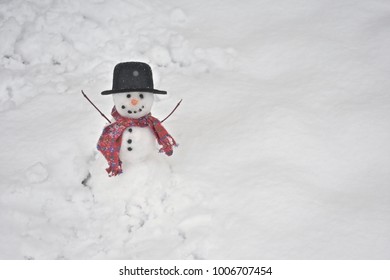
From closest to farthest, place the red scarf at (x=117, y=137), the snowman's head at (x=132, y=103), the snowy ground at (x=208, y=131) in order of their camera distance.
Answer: the snowy ground at (x=208, y=131) → the snowman's head at (x=132, y=103) → the red scarf at (x=117, y=137)

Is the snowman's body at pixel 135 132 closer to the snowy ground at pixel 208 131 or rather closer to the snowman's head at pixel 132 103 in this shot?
the snowman's head at pixel 132 103

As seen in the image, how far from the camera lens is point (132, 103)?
2676 mm

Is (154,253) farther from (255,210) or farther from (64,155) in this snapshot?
(64,155)

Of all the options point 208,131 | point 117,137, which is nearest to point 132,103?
point 117,137

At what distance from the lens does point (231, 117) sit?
134 inches

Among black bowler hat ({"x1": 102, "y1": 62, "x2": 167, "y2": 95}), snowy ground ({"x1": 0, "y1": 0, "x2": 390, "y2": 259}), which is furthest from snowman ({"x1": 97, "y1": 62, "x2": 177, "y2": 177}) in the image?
snowy ground ({"x1": 0, "y1": 0, "x2": 390, "y2": 259})

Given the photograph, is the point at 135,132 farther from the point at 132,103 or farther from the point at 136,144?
the point at 132,103

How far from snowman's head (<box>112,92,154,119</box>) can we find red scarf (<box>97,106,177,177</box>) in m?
0.07

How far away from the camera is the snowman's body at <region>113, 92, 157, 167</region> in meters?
2.68

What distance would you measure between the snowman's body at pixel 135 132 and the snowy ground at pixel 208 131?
0.11 m

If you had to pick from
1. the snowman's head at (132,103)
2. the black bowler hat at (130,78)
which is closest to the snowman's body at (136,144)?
the snowman's head at (132,103)

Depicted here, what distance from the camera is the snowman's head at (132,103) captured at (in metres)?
2.67

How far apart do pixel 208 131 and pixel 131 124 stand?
0.76 metres

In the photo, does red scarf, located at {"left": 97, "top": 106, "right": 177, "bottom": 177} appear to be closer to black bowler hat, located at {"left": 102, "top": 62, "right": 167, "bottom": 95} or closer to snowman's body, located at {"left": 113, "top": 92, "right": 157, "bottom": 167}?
snowman's body, located at {"left": 113, "top": 92, "right": 157, "bottom": 167}
